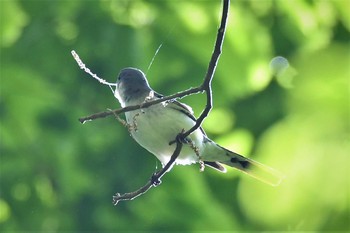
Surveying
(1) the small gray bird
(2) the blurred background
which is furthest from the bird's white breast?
(2) the blurred background

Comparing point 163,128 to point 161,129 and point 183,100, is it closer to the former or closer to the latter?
point 161,129

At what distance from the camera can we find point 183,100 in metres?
3.55

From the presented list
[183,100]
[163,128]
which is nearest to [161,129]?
[163,128]

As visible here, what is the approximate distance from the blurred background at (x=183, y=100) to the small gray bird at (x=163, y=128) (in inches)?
3.3

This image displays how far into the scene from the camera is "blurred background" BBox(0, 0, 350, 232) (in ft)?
2.96

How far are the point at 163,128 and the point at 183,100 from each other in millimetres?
303

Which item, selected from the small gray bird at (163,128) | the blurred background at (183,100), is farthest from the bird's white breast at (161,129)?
the blurred background at (183,100)

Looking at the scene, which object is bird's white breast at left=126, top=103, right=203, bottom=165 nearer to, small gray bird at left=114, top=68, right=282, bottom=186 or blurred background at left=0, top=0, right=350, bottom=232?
small gray bird at left=114, top=68, right=282, bottom=186

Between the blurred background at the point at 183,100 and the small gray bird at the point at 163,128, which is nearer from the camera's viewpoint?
the blurred background at the point at 183,100

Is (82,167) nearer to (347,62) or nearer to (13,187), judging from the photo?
(13,187)

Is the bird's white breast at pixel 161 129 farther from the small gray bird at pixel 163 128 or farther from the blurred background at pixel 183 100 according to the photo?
the blurred background at pixel 183 100

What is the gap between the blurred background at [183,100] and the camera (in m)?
0.90

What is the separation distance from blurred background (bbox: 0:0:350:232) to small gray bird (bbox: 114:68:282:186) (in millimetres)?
83

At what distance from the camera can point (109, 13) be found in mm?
3570
